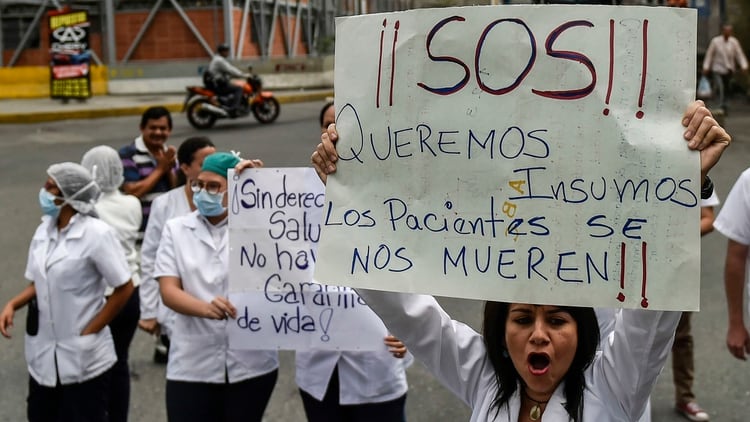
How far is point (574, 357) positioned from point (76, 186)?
2875 millimetres

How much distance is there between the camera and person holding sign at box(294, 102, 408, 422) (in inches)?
165

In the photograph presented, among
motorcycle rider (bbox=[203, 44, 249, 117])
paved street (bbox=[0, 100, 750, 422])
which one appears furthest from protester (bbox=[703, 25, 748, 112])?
motorcycle rider (bbox=[203, 44, 249, 117])

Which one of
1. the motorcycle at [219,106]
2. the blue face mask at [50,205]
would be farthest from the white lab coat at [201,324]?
the motorcycle at [219,106]

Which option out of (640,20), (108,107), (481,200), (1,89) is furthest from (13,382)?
(1,89)

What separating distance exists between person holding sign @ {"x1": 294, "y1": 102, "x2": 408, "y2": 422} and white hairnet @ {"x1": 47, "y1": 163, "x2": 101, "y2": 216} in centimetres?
130

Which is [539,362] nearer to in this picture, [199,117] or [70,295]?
[70,295]

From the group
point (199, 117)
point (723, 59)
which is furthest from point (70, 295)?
point (723, 59)

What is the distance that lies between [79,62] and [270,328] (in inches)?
811

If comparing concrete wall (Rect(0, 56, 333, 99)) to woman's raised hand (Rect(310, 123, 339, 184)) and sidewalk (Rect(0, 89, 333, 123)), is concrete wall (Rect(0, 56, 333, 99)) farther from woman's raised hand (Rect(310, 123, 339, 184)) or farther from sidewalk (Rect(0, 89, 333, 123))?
woman's raised hand (Rect(310, 123, 339, 184))

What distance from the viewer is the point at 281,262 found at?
13.8 feet

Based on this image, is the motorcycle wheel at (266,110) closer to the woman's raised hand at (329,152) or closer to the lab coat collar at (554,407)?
the woman's raised hand at (329,152)

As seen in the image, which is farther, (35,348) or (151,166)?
(151,166)

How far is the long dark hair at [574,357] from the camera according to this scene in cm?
258

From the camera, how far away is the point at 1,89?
81.0 feet
